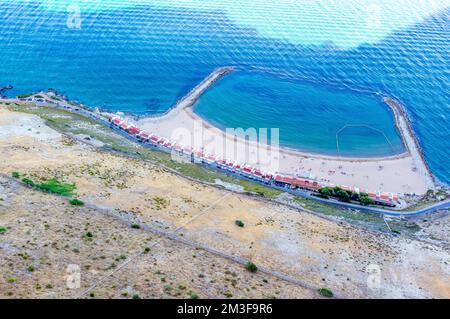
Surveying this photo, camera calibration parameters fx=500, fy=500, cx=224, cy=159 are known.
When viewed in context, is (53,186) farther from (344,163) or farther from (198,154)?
(344,163)

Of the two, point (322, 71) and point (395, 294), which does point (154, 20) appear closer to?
point (322, 71)

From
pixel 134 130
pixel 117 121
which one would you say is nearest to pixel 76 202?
pixel 134 130

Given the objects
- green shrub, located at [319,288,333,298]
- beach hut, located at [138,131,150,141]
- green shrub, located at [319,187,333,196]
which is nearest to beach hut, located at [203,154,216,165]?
beach hut, located at [138,131,150,141]

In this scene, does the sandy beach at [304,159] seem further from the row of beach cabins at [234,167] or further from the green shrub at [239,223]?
the green shrub at [239,223]

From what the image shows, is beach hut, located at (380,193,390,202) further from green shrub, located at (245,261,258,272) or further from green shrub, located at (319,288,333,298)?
green shrub, located at (245,261,258,272)

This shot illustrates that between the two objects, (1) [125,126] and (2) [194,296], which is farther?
(1) [125,126]

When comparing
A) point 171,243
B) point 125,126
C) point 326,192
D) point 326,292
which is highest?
point 125,126

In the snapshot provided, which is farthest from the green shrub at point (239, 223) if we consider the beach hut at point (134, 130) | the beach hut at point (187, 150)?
the beach hut at point (134, 130)
